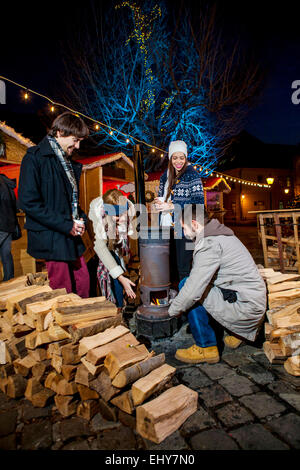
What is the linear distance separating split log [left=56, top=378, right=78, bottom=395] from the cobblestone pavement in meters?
0.18

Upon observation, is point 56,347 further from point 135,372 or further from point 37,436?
point 135,372

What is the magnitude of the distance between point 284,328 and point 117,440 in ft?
6.27

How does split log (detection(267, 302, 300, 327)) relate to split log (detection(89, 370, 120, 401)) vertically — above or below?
above

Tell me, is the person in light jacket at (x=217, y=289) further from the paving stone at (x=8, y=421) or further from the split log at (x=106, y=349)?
the paving stone at (x=8, y=421)

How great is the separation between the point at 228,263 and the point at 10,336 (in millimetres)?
2403

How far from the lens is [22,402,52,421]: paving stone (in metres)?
2.17

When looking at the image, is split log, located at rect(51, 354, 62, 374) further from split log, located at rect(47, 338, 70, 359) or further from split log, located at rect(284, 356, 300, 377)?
split log, located at rect(284, 356, 300, 377)

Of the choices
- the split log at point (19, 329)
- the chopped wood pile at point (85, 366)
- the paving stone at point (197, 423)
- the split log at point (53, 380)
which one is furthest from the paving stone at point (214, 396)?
the split log at point (19, 329)

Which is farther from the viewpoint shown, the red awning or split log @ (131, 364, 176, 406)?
the red awning

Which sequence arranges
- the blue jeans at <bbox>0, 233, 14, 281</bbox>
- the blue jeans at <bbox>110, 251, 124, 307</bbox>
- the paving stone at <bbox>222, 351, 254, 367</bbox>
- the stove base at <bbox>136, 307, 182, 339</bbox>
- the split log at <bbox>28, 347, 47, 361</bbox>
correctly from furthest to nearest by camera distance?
the blue jeans at <bbox>0, 233, 14, 281</bbox> → the blue jeans at <bbox>110, 251, 124, 307</bbox> → the stove base at <bbox>136, 307, 182, 339</bbox> → the paving stone at <bbox>222, 351, 254, 367</bbox> → the split log at <bbox>28, 347, 47, 361</bbox>

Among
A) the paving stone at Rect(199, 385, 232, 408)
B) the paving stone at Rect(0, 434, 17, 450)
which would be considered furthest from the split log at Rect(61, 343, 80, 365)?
the paving stone at Rect(199, 385, 232, 408)

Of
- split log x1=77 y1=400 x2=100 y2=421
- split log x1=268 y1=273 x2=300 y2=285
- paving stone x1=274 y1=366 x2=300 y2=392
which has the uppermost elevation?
split log x1=268 y1=273 x2=300 y2=285

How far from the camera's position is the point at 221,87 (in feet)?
49.3

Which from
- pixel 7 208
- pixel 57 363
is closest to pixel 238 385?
pixel 57 363
